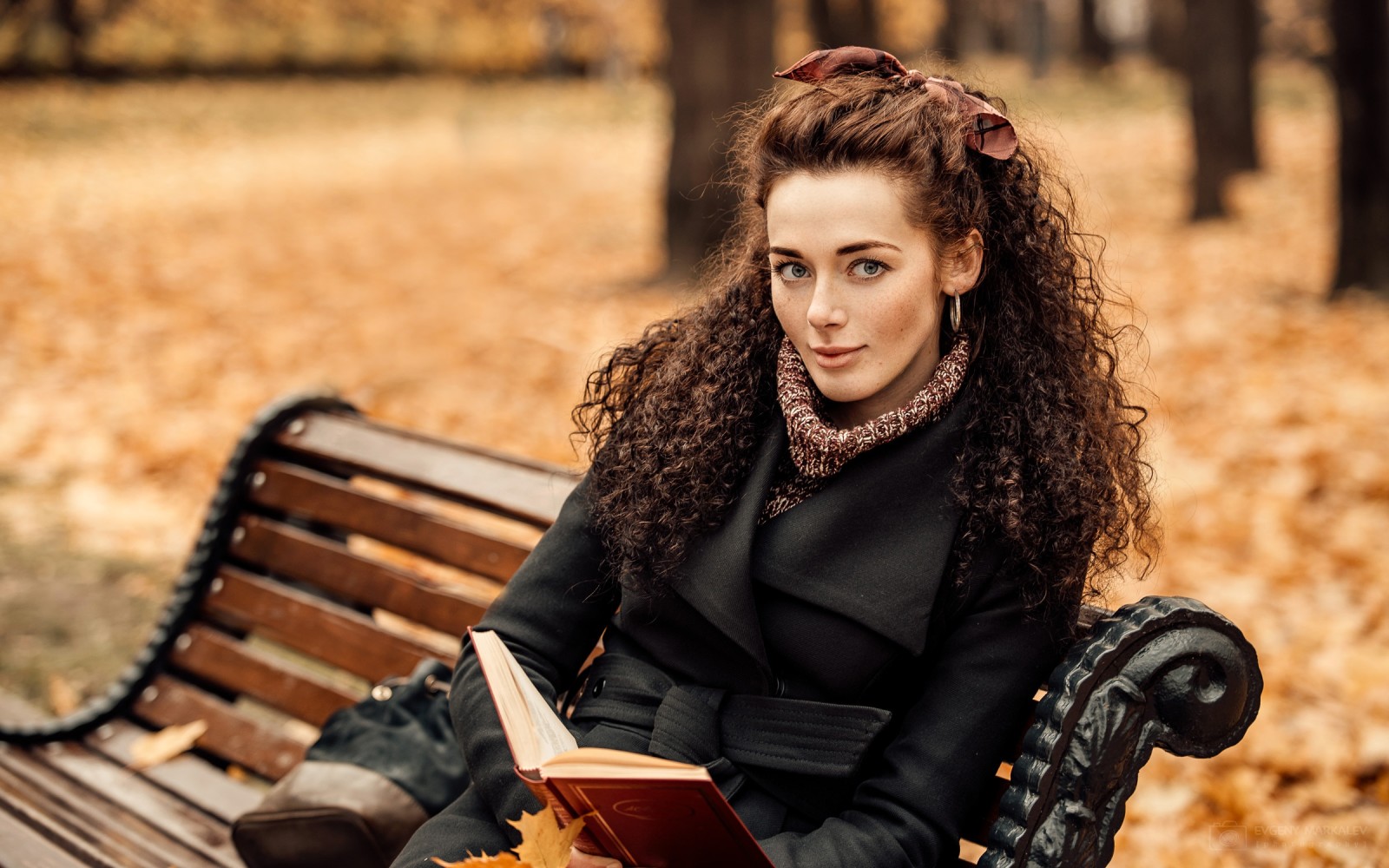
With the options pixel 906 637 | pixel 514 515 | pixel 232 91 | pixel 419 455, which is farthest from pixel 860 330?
pixel 232 91

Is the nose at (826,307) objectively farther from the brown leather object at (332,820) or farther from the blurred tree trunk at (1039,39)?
the blurred tree trunk at (1039,39)

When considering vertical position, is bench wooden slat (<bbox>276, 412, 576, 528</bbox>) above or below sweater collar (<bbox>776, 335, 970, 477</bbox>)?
below

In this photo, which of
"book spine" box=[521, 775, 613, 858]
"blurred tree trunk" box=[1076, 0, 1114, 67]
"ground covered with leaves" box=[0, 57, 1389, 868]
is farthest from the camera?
"blurred tree trunk" box=[1076, 0, 1114, 67]

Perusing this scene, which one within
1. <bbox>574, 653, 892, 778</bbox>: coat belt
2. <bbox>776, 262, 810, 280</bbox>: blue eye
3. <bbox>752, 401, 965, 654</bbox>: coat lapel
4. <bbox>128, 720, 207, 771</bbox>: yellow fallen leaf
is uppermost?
<bbox>776, 262, 810, 280</bbox>: blue eye

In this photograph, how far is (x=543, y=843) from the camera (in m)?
1.80

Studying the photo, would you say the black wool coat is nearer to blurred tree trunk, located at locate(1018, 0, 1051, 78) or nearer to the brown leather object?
the brown leather object

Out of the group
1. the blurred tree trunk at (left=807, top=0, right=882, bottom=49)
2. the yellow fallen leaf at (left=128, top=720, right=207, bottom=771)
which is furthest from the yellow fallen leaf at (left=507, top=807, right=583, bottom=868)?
the blurred tree trunk at (left=807, top=0, right=882, bottom=49)

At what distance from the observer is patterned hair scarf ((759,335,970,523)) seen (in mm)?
1944

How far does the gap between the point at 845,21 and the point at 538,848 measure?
65.4 feet

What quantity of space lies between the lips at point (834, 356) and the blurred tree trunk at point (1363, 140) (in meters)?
7.25

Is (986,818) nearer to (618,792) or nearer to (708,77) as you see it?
(618,792)

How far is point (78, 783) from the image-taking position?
2.98m

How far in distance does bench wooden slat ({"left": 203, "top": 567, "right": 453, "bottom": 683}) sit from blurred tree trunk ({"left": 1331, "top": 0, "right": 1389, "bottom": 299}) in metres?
7.24

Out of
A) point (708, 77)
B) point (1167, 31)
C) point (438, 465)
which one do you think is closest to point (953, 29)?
point (1167, 31)
